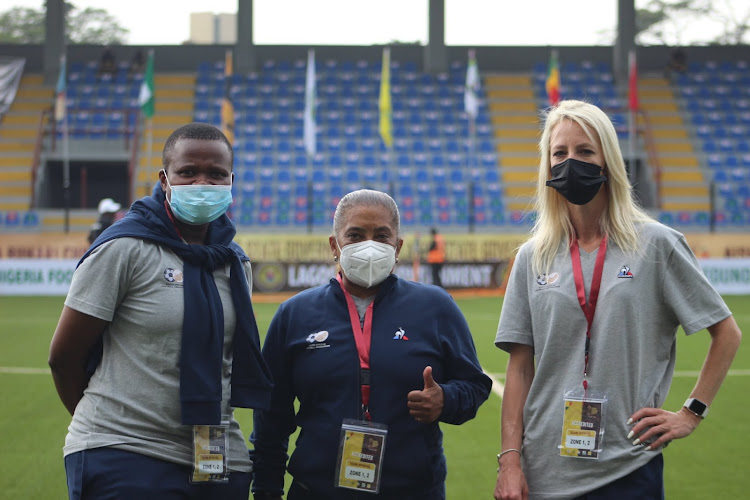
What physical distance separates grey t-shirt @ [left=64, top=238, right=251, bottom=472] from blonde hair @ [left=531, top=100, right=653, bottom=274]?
1239mm

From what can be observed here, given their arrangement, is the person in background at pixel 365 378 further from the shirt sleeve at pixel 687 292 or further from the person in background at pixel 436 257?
the person in background at pixel 436 257

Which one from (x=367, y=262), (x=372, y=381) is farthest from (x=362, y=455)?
(x=367, y=262)

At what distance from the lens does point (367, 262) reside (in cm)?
290

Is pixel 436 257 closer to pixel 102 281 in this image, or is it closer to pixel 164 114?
pixel 164 114

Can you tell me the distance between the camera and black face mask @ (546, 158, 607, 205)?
105 inches

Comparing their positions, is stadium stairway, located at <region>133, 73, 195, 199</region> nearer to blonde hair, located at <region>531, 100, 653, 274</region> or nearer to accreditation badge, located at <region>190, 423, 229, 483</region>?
accreditation badge, located at <region>190, 423, 229, 483</region>

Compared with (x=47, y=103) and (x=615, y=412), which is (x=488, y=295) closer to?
(x=615, y=412)

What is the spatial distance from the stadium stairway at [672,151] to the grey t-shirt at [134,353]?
90.5 ft

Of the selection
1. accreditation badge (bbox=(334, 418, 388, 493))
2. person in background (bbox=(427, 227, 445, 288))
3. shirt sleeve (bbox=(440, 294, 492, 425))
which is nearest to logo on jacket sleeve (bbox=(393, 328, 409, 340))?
shirt sleeve (bbox=(440, 294, 492, 425))

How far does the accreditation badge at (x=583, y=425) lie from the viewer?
2.52 metres

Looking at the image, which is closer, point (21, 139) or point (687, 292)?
point (687, 292)

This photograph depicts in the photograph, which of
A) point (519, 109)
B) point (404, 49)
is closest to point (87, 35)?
point (404, 49)

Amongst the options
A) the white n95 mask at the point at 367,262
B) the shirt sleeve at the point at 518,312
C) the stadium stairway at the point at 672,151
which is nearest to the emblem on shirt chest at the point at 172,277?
the white n95 mask at the point at 367,262

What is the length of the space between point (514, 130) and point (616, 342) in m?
30.9
